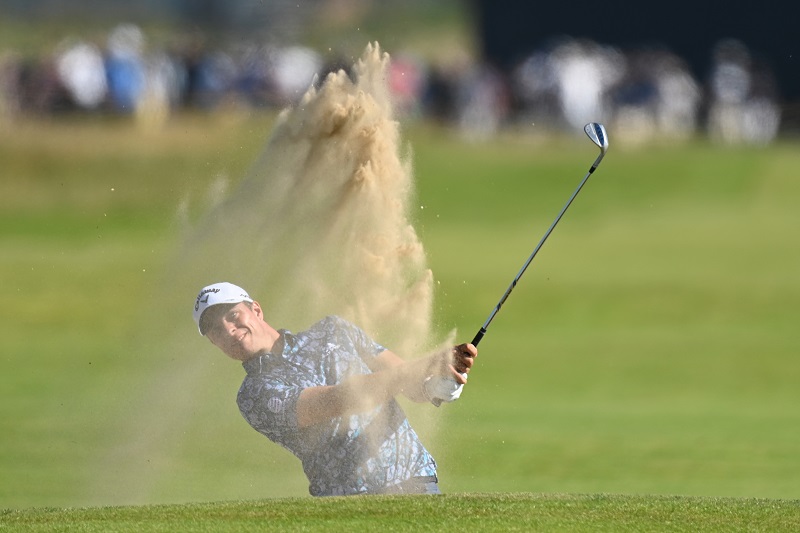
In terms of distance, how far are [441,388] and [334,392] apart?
474 mm

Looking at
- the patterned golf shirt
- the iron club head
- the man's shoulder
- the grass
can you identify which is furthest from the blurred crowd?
the patterned golf shirt

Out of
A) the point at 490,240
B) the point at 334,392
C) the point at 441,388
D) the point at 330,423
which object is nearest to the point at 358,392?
the point at 334,392

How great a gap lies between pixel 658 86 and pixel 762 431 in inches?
964

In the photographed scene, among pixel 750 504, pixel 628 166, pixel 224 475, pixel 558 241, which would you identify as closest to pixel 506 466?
pixel 224 475

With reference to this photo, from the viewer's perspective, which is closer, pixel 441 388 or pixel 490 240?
pixel 441 388

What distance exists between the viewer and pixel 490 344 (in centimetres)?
2203

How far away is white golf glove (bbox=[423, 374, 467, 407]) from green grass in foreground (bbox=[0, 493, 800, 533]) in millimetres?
454

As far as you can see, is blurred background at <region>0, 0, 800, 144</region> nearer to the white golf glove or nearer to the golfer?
the golfer

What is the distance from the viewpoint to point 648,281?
26.4 metres

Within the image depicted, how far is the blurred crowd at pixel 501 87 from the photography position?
117 ft

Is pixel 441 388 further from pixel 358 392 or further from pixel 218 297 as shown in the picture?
pixel 218 297

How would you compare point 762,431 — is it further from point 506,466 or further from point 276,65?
point 276,65

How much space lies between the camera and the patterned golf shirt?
7.34 metres

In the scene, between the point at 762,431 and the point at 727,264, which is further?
the point at 727,264
